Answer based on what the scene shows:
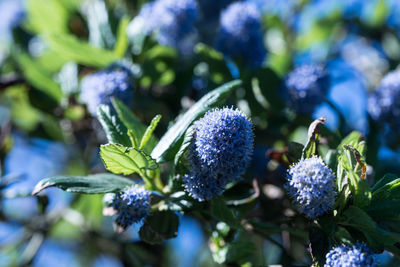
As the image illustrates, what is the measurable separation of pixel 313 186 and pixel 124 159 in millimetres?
450

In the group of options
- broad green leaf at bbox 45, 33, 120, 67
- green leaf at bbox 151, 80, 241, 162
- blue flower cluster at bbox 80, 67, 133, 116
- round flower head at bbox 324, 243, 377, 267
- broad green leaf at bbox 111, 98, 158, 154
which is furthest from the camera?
broad green leaf at bbox 45, 33, 120, 67

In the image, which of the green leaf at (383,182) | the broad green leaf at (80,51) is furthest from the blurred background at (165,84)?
the green leaf at (383,182)

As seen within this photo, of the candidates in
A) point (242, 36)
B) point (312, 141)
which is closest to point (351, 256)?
point (312, 141)

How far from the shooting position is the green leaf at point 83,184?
1.04 metres

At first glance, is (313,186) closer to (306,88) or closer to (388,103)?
(306,88)

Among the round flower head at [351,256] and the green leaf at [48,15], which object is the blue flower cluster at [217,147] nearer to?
the round flower head at [351,256]

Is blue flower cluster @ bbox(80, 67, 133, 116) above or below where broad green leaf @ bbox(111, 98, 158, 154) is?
above

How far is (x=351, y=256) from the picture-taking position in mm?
964

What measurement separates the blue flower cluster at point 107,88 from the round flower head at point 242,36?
1.35 ft

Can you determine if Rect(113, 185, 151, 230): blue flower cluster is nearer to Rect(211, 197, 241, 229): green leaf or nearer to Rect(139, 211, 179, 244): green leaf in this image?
Rect(139, 211, 179, 244): green leaf

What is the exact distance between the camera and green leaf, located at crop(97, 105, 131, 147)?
1.18 metres

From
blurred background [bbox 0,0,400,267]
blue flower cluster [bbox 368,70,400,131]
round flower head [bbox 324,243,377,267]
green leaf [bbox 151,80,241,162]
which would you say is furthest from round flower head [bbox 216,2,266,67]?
round flower head [bbox 324,243,377,267]

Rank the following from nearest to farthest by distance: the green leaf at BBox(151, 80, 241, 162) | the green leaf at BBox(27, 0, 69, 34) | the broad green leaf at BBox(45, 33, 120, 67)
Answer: the green leaf at BBox(151, 80, 241, 162) < the broad green leaf at BBox(45, 33, 120, 67) < the green leaf at BBox(27, 0, 69, 34)

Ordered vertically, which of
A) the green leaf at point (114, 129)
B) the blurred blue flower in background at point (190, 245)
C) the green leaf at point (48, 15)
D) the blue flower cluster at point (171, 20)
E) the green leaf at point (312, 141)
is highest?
the green leaf at point (48, 15)
